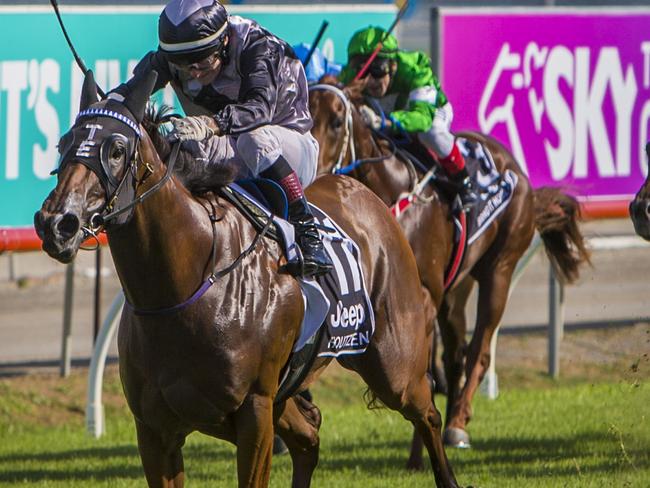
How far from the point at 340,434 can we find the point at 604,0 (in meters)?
13.3

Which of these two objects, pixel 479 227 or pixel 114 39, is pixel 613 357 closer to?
pixel 479 227

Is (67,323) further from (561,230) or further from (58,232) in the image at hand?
(58,232)

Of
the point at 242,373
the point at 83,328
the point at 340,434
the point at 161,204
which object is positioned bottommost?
the point at 83,328

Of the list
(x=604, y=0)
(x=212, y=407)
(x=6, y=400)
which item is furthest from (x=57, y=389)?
(x=604, y=0)

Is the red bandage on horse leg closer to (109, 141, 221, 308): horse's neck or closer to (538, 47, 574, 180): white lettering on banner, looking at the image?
(538, 47, 574, 180): white lettering on banner

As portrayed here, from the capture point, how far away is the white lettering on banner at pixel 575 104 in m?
9.48

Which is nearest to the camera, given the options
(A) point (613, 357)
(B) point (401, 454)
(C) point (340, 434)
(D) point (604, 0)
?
(B) point (401, 454)

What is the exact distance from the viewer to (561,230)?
882 centimetres

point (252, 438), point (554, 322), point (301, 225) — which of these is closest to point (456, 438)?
point (554, 322)

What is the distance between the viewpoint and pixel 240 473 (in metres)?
4.89

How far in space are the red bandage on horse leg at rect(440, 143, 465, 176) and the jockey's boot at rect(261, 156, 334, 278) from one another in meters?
2.43

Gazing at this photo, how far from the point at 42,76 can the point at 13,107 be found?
0.25m

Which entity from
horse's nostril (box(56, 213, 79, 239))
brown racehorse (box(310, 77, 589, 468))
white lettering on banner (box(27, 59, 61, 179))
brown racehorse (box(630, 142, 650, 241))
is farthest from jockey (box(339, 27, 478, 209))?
horse's nostril (box(56, 213, 79, 239))

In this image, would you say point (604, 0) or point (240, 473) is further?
point (604, 0)
